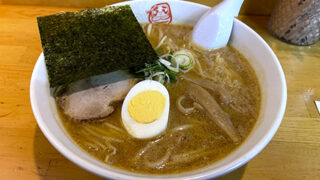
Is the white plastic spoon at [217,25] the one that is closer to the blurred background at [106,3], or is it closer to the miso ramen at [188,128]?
the miso ramen at [188,128]

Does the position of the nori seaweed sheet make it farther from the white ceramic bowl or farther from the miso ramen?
the miso ramen

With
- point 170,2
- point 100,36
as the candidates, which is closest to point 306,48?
point 170,2

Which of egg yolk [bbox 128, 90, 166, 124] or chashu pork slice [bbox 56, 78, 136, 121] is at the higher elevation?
egg yolk [bbox 128, 90, 166, 124]

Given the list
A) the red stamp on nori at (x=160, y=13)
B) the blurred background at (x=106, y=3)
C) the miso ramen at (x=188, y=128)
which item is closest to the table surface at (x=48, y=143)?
the miso ramen at (x=188, y=128)

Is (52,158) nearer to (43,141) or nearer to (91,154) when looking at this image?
(43,141)

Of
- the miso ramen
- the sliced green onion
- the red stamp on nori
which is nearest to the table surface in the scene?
the miso ramen

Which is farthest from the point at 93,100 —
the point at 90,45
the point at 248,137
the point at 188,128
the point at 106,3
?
the point at 106,3

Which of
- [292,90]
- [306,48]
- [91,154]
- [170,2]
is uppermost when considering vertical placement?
[170,2]

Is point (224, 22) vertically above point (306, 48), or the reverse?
point (224, 22)
